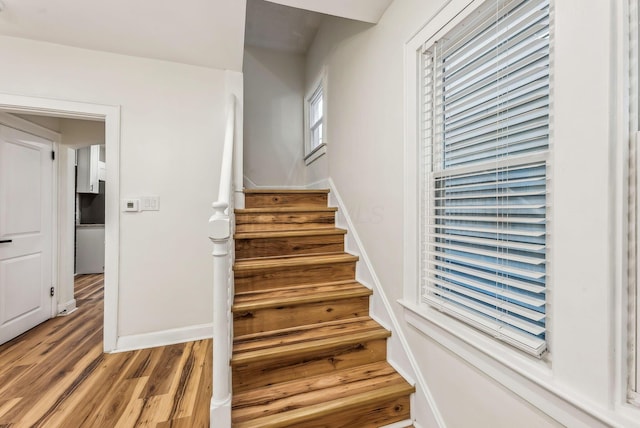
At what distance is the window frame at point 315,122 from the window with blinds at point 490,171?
1.69m

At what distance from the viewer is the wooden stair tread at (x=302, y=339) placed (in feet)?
4.74

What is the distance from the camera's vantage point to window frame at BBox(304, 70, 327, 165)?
3041 mm

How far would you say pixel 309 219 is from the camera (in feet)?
8.12

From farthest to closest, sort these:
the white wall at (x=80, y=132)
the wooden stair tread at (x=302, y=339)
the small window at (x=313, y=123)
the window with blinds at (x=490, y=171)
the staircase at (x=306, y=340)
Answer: the small window at (x=313, y=123)
the white wall at (x=80, y=132)
the wooden stair tread at (x=302, y=339)
the staircase at (x=306, y=340)
the window with blinds at (x=490, y=171)

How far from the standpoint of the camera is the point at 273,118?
3.85 m

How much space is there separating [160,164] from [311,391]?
1.98 meters

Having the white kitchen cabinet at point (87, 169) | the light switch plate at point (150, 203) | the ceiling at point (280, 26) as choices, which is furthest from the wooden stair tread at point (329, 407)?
the white kitchen cabinet at point (87, 169)

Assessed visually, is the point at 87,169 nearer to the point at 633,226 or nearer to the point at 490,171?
the point at 490,171

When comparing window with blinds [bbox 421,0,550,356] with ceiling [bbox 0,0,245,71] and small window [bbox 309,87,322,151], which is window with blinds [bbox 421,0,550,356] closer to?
ceiling [bbox 0,0,245,71]

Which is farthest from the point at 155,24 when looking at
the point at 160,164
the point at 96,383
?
the point at 96,383

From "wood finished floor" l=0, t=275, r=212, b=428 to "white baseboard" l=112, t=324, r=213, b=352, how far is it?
0.05m

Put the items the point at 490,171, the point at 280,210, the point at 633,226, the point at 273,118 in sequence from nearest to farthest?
the point at 633,226
the point at 490,171
the point at 280,210
the point at 273,118

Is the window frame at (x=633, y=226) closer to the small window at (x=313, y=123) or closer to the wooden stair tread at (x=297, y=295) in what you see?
the wooden stair tread at (x=297, y=295)

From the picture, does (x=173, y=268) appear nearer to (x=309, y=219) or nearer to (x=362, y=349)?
(x=309, y=219)
